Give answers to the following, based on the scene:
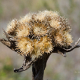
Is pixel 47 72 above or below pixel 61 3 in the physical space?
below

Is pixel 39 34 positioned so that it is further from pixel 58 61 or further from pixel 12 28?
pixel 58 61

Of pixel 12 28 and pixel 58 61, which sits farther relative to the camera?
pixel 58 61

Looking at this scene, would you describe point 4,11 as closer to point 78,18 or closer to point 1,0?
point 1,0

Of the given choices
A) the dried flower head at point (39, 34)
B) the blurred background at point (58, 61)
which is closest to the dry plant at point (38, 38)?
the dried flower head at point (39, 34)

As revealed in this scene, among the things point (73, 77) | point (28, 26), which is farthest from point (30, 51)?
point (73, 77)

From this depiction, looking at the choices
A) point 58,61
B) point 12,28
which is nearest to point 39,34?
point 12,28

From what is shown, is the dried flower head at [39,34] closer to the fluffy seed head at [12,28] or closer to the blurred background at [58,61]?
the fluffy seed head at [12,28]

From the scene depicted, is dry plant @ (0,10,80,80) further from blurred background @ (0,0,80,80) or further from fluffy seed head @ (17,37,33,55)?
blurred background @ (0,0,80,80)

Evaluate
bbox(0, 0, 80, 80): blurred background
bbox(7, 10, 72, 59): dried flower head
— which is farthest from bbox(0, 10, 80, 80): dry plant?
bbox(0, 0, 80, 80): blurred background

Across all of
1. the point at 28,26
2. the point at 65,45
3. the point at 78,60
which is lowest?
the point at 78,60
